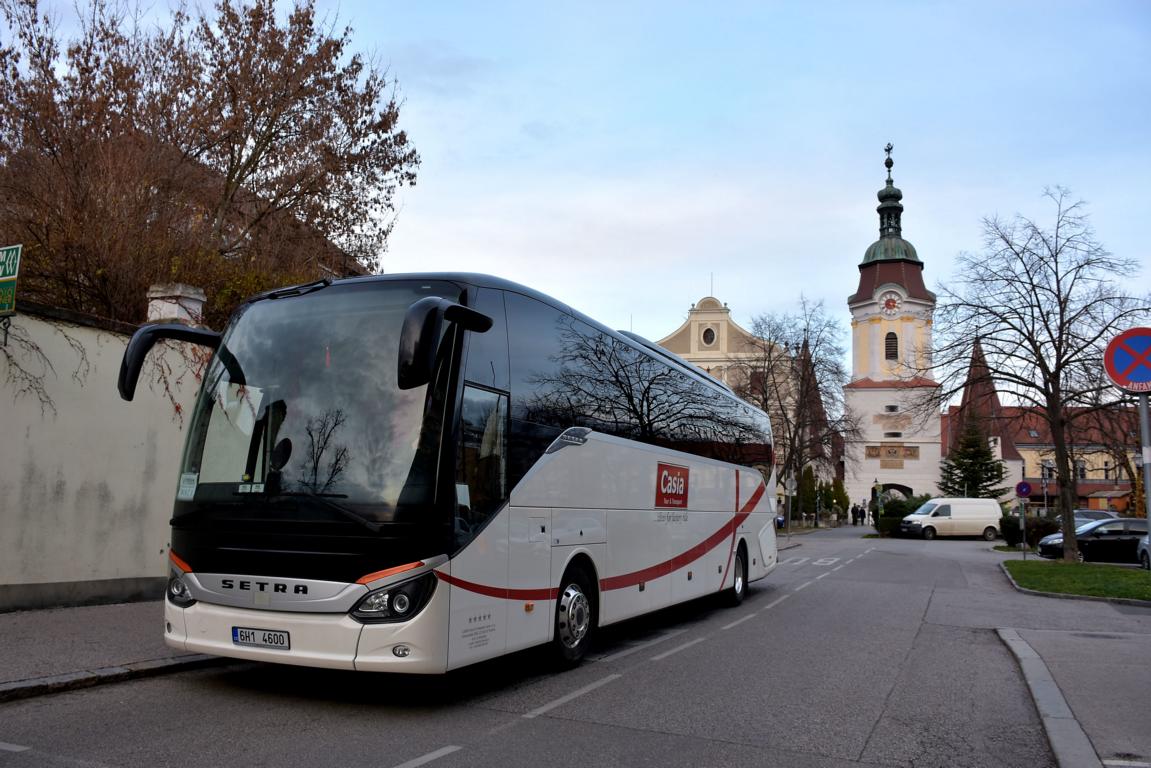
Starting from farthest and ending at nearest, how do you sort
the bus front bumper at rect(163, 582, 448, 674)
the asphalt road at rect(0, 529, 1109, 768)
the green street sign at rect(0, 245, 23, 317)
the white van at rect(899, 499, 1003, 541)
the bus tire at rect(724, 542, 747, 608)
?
1. the white van at rect(899, 499, 1003, 541)
2. the bus tire at rect(724, 542, 747, 608)
3. the green street sign at rect(0, 245, 23, 317)
4. the bus front bumper at rect(163, 582, 448, 674)
5. the asphalt road at rect(0, 529, 1109, 768)

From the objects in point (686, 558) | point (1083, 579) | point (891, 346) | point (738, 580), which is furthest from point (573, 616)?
point (891, 346)

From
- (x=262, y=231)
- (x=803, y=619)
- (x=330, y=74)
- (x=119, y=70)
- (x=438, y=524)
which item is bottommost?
(x=803, y=619)

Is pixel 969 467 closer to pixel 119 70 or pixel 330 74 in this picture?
pixel 330 74

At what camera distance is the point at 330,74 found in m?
21.5

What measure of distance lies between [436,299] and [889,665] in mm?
6389

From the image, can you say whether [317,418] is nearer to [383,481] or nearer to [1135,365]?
[383,481]

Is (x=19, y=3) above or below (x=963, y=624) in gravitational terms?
above

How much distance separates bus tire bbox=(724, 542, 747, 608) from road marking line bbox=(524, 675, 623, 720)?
21.8 ft

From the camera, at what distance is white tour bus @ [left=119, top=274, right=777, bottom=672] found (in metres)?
6.46

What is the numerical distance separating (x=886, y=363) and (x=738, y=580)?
230 feet

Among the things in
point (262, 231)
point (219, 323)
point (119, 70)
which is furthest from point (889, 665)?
point (119, 70)

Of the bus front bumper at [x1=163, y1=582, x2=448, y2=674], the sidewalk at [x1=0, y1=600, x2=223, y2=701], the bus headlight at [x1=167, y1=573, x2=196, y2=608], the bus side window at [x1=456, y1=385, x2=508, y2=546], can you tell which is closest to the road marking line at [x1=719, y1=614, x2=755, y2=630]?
the bus side window at [x1=456, y1=385, x2=508, y2=546]

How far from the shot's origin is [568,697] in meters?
7.49

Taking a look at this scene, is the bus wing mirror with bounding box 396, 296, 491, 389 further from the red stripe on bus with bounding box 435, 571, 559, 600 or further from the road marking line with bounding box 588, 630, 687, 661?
the road marking line with bounding box 588, 630, 687, 661
